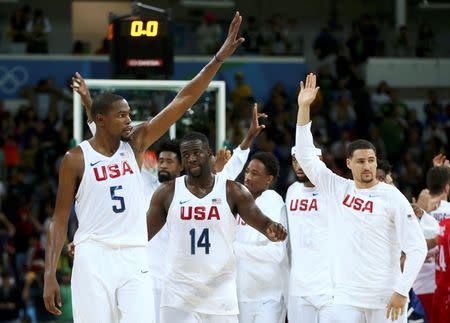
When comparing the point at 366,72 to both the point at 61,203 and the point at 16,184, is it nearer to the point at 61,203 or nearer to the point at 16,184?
the point at 16,184

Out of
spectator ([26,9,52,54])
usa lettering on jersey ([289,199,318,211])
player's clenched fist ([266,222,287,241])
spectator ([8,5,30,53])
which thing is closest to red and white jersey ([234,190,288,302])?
usa lettering on jersey ([289,199,318,211])

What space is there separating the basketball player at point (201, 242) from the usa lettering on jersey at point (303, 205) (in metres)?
1.72

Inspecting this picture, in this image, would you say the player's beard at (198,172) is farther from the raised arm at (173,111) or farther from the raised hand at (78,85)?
the raised hand at (78,85)

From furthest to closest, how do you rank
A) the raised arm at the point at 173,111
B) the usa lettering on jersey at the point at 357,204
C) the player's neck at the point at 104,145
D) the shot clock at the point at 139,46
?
the shot clock at the point at 139,46, the usa lettering on jersey at the point at 357,204, the raised arm at the point at 173,111, the player's neck at the point at 104,145

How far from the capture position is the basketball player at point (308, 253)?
1095 cm

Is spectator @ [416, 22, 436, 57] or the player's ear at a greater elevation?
spectator @ [416, 22, 436, 57]

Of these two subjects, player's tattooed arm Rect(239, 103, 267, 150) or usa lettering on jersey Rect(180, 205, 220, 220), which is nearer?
usa lettering on jersey Rect(180, 205, 220, 220)

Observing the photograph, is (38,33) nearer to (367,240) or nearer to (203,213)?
(203,213)

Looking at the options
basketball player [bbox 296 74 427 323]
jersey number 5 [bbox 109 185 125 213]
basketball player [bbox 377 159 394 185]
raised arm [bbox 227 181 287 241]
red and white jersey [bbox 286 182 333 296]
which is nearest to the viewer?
jersey number 5 [bbox 109 185 125 213]

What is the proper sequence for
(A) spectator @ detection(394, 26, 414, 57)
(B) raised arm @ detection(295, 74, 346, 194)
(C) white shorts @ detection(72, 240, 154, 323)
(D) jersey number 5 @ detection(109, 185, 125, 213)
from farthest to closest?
(A) spectator @ detection(394, 26, 414, 57) → (B) raised arm @ detection(295, 74, 346, 194) → (D) jersey number 5 @ detection(109, 185, 125, 213) → (C) white shorts @ detection(72, 240, 154, 323)

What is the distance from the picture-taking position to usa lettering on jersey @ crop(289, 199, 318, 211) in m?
11.1

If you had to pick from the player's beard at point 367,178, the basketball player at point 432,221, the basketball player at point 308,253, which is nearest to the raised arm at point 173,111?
the player's beard at point 367,178

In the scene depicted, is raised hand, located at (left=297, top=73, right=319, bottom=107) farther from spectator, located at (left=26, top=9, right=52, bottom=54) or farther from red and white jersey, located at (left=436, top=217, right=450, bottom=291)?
spectator, located at (left=26, top=9, right=52, bottom=54)

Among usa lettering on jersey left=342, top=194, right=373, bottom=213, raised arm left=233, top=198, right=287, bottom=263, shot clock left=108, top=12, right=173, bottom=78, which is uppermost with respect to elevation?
shot clock left=108, top=12, right=173, bottom=78
